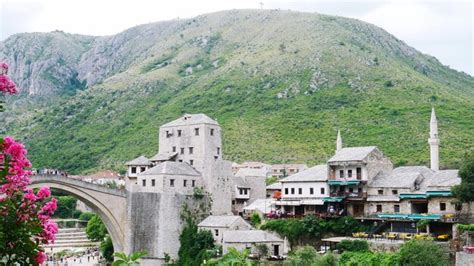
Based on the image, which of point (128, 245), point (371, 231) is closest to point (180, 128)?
point (128, 245)

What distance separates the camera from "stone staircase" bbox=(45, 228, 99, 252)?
85.2 meters

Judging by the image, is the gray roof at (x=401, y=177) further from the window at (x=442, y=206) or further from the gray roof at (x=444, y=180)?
the window at (x=442, y=206)

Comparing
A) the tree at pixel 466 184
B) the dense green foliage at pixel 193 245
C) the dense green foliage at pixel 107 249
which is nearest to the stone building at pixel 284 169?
the dense green foliage at pixel 107 249

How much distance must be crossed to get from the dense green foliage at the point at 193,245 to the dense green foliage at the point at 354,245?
1114 cm

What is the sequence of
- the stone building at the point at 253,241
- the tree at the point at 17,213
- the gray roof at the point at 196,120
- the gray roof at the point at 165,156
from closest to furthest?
the tree at the point at 17,213, the stone building at the point at 253,241, the gray roof at the point at 196,120, the gray roof at the point at 165,156

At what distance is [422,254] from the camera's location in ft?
134

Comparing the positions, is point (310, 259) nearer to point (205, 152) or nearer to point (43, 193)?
point (205, 152)

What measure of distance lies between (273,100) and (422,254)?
224 ft

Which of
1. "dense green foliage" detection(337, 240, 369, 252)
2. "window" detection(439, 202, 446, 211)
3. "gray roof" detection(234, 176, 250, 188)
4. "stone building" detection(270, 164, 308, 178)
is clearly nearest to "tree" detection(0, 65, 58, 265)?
"dense green foliage" detection(337, 240, 369, 252)

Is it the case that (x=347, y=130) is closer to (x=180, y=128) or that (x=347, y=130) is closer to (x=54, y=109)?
(x=180, y=128)

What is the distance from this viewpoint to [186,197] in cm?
5934

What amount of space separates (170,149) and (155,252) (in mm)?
10680

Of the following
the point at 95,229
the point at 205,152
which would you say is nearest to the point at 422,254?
the point at 205,152

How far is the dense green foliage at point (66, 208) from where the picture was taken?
99062mm
